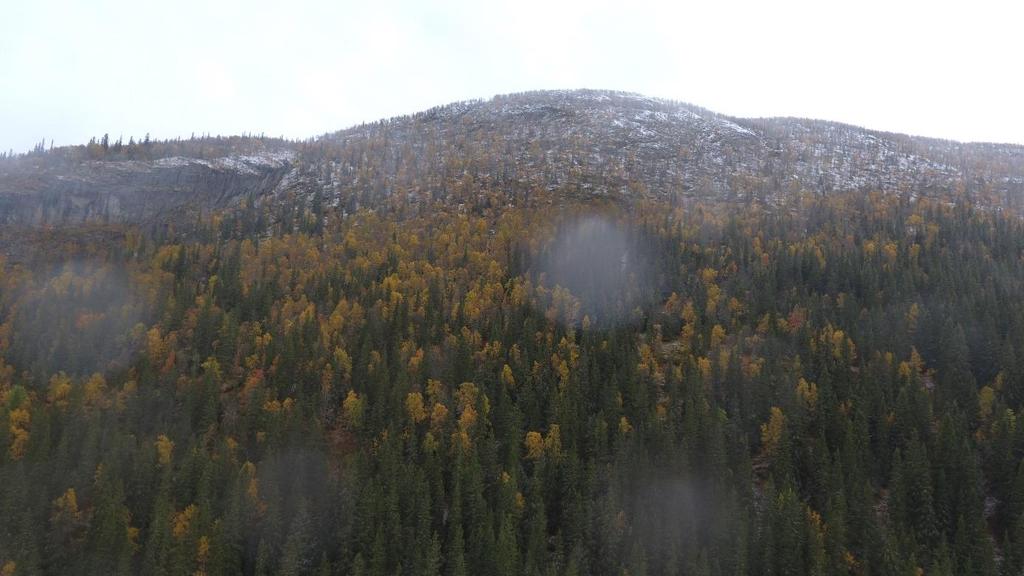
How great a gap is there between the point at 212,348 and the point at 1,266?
79.3 metres

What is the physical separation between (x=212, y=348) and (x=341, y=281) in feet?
127

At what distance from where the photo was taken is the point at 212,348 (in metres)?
122

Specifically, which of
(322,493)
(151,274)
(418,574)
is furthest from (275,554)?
(151,274)

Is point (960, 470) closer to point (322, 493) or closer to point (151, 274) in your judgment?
point (322, 493)

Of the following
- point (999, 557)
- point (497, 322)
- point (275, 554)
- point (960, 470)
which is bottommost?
point (275, 554)

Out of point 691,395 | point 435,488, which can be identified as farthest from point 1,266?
point 691,395

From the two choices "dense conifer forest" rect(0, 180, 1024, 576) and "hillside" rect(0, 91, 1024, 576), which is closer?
"hillside" rect(0, 91, 1024, 576)

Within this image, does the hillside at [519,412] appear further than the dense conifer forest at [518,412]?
No

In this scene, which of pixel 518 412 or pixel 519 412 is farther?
pixel 519 412

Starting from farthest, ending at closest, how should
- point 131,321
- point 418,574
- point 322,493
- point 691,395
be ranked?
point 131,321, point 691,395, point 322,493, point 418,574

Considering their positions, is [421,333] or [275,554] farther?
[421,333]

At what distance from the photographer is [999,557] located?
75000mm

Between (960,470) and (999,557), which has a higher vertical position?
(960,470)

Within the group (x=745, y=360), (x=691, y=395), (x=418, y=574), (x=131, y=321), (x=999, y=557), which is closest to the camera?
(x=418, y=574)
